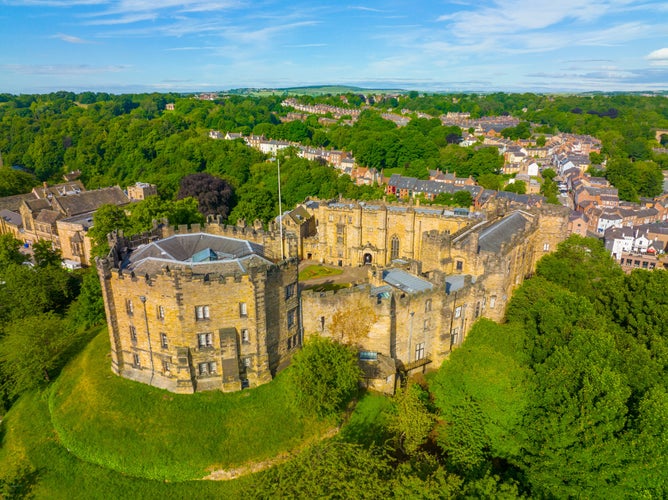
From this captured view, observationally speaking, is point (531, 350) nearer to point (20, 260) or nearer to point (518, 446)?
point (518, 446)

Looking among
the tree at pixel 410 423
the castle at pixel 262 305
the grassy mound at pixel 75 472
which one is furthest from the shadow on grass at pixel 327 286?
the tree at pixel 410 423

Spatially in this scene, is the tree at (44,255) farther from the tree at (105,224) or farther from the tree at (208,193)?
the tree at (208,193)

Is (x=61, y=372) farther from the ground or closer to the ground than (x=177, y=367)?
closer to the ground

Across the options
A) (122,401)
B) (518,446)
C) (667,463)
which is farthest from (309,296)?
(667,463)

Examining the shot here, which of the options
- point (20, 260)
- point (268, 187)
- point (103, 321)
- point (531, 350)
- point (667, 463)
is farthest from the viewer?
point (268, 187)

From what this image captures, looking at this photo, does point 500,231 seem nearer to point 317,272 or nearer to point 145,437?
point 317,272

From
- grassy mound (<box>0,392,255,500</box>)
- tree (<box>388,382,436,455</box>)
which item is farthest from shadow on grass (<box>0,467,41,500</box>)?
tree (<box>388,382,436,455</box>)
